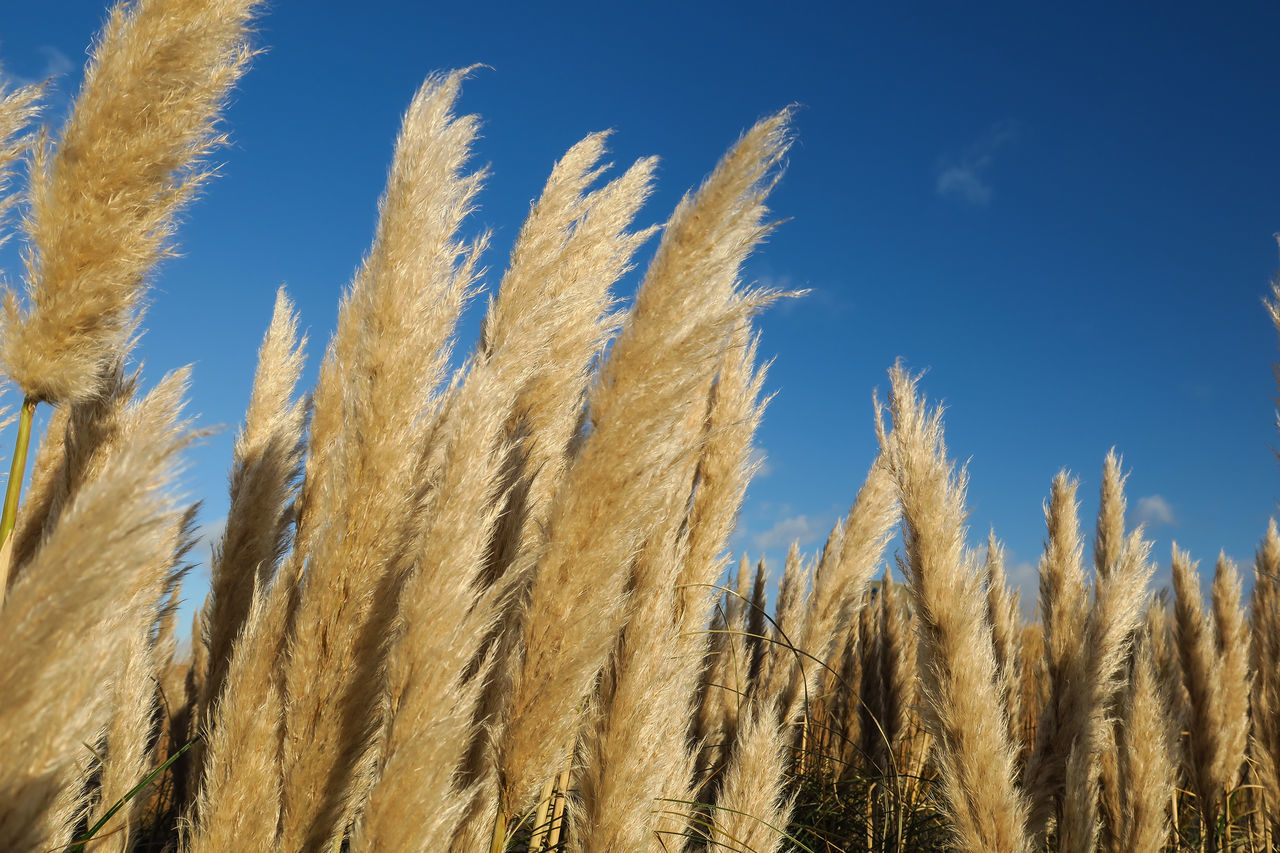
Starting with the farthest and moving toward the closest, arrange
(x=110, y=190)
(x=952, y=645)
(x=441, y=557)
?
(x=952, y=645)
(x=110, y=190)
(x=441, y=557)

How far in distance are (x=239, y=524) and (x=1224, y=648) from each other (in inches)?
210

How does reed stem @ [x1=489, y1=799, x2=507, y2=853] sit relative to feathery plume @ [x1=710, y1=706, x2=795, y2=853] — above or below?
below

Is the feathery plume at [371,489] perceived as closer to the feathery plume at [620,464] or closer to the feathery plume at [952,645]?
the feathery plume at [620,464]

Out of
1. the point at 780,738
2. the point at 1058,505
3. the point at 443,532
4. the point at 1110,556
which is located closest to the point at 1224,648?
the point at 1110,556

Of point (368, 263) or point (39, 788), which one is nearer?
point (39, 788)

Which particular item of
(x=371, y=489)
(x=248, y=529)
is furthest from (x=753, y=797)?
(x=248, y=529)

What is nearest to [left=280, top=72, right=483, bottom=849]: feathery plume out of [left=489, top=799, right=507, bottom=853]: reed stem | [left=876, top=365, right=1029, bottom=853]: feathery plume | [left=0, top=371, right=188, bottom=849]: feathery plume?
[left=489, top=799, right=507, bottom=853]: reed stem

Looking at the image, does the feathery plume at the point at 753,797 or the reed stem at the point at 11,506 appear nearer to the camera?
the reed stem at the point at 11,506

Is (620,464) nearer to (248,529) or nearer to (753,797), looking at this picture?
(753,797)

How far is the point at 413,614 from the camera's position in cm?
160

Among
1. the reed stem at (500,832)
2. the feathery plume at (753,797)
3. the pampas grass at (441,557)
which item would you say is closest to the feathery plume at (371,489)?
the pampas grass at (441,557)

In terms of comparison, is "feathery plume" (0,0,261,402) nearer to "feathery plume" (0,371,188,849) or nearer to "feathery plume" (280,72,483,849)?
"feathery plume" (280,72,483,849)

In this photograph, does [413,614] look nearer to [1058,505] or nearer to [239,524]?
[239,524]

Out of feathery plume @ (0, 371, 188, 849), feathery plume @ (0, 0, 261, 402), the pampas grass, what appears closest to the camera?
feathery plume @ (0, 371, 188, 849)
